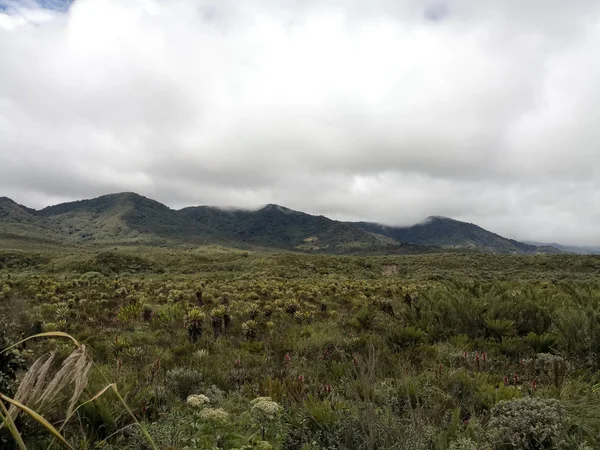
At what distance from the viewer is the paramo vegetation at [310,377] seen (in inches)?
132

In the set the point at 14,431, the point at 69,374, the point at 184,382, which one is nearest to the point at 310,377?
the point at 184,382

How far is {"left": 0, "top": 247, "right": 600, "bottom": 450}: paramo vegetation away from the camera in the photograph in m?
3.36

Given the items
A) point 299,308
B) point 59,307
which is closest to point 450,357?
point 299,308

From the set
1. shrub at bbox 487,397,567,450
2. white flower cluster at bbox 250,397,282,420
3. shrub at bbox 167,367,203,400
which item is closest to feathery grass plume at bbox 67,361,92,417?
white flower cluster at bbox 250,397,282,420

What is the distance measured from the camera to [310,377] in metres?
5.51

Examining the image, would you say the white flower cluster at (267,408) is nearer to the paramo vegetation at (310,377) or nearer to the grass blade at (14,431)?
the paramo vegetation at (310,377)

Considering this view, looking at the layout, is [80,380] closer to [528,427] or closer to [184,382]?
[528,427]

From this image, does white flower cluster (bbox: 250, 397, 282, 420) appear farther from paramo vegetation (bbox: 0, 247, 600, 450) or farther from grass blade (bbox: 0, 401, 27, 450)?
grass blade (bbox: 0, 401, 27, 450)

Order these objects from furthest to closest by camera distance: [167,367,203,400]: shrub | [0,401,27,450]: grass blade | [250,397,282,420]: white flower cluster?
[167,367,203,400]: shrub < [250,397,282,420]: white flower cluster < [0,401,27,450]: grass blade

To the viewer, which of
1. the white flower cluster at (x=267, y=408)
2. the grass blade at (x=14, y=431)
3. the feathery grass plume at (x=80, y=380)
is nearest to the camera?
the grass blade at (x=14, y=431)

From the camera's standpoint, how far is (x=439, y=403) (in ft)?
14.6

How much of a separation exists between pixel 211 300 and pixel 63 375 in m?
15.3

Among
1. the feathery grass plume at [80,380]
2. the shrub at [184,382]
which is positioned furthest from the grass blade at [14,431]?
the shrub at [184,382]

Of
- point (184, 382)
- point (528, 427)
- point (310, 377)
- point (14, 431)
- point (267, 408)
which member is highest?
point (14, 431)
